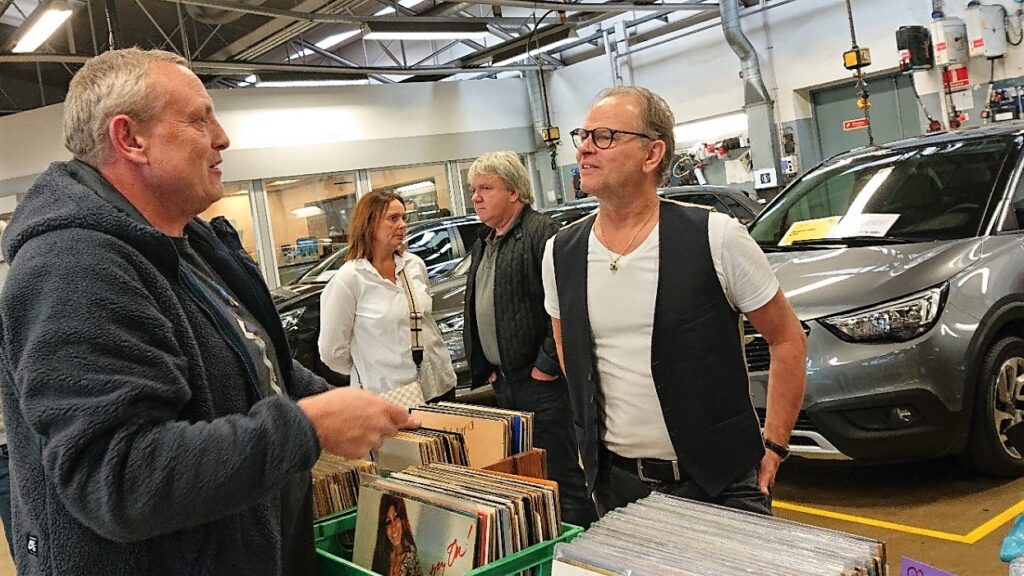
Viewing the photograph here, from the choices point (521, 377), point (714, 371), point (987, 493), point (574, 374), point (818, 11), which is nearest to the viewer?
point (714, 371)

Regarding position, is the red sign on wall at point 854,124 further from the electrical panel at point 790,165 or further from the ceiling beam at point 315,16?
the ceiling beam at point 315,16

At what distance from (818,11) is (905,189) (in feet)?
25.2

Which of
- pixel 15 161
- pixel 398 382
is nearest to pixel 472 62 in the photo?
pixel 15 161

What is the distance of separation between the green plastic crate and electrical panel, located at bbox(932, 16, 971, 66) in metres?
A: 9.19

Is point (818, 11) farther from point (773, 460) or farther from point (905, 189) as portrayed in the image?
point (773, 460)

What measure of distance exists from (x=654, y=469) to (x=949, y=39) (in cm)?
876

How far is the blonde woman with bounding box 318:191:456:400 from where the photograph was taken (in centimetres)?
368

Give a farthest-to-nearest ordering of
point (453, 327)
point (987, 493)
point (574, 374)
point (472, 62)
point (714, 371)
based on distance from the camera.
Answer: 1. point (472, 62)
2. point (453, 327)
3. point (987, 493)
4. point (574, 374)
5. point (714, 371)

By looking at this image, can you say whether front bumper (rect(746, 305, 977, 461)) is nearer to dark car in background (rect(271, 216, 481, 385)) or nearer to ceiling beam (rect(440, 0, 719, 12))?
dark car in background (rect(271, 216, 481, 385))

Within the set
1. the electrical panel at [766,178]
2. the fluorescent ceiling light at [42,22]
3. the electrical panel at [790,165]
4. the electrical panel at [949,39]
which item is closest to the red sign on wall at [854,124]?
the electrical panel at [790,165]

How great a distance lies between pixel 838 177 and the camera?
16.4 feet

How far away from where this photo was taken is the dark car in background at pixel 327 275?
6.62 meters

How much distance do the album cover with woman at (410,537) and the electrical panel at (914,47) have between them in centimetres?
929

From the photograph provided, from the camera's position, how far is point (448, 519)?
163 cm
